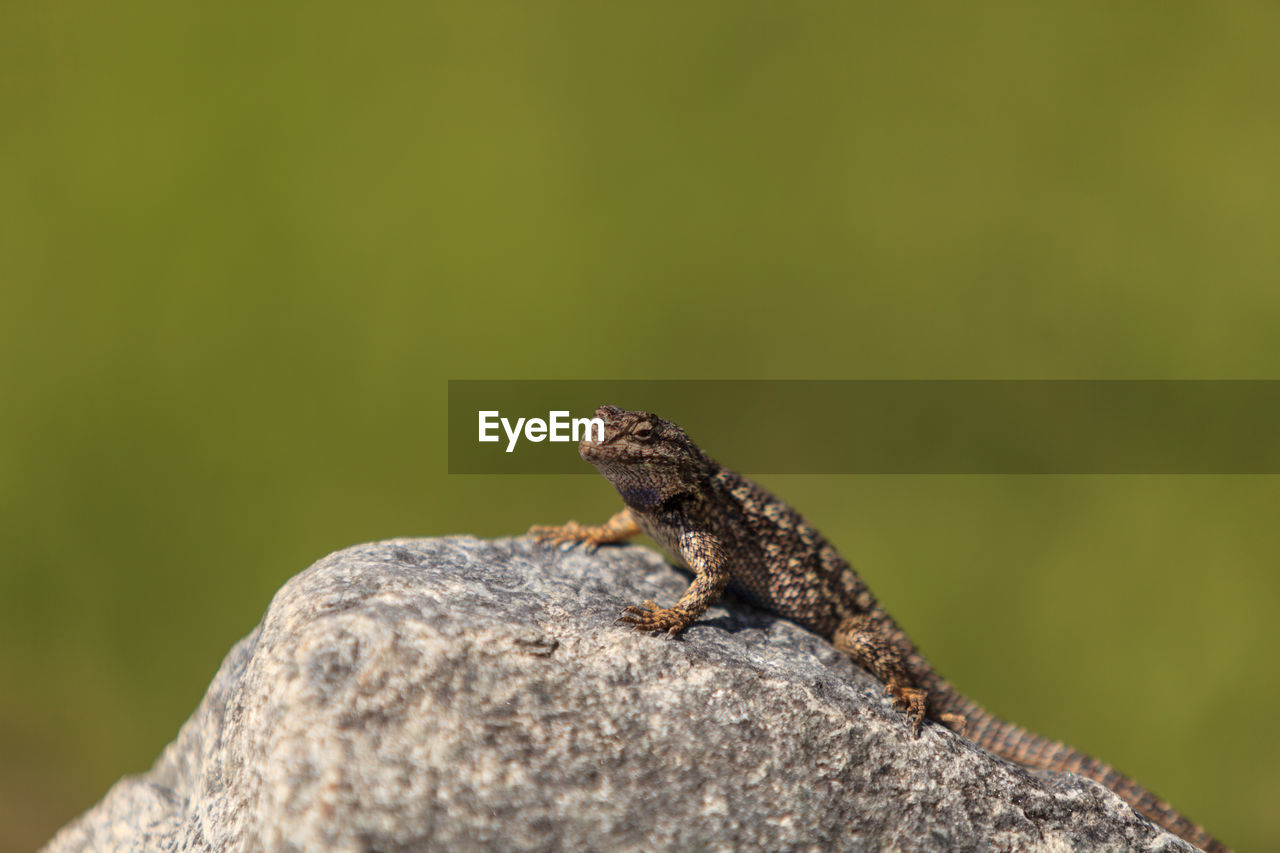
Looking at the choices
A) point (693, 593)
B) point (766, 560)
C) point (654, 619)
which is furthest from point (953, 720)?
point (654, 619)

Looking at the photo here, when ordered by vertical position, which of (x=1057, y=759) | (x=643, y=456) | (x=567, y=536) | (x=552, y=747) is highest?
(x=643, y=456)

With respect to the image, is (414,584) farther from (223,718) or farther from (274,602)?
(223,718)

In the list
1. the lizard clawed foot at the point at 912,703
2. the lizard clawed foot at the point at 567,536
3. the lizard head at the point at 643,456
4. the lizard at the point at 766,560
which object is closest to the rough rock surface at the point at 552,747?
the lizard clawed foot at the point at 912,703

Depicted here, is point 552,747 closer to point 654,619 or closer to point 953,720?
point 654,619

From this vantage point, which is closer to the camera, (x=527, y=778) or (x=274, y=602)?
(x=527, y=778)

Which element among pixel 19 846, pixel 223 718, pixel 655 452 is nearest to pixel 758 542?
pixel 655 452

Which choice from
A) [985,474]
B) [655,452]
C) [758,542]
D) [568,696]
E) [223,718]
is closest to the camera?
[568,696]
